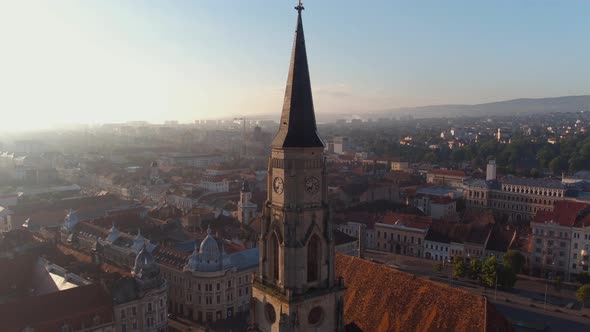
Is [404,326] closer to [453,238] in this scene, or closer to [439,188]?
[453,238]

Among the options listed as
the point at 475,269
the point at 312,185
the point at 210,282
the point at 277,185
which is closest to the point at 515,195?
the point at 475,269

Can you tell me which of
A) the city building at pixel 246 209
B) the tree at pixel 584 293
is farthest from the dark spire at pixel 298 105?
the city building at pixel 246 209

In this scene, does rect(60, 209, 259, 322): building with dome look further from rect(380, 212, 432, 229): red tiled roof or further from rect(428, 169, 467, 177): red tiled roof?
rect(428, 169, 467, 177): red tiled roof

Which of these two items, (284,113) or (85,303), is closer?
(284,113)

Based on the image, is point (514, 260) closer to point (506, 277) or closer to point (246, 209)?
point (506, 277)

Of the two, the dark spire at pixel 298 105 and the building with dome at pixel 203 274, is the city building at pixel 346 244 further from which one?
the dark spire at pixel 298 105

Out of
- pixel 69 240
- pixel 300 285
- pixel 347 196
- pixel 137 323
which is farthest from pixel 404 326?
pixel 347 196
